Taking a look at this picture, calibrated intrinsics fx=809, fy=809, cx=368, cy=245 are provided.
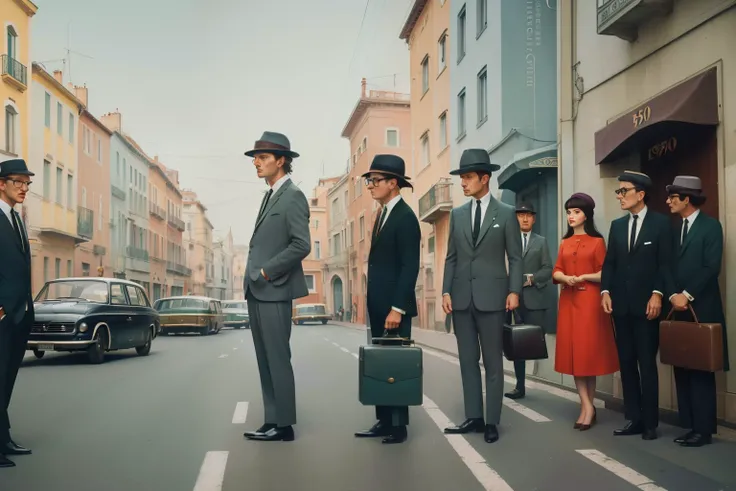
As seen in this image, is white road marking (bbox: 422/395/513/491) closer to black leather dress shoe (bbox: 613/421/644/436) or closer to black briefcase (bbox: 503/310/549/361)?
black briefcase (bbox: 503/310/549/361)

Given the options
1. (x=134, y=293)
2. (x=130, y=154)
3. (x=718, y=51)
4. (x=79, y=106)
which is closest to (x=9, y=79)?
(x=79, y=106)

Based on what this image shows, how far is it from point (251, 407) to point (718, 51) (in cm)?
575

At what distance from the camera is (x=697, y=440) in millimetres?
6145

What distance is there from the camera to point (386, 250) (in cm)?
640

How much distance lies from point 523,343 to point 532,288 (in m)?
2.59

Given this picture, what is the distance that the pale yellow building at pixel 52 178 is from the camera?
3444cm

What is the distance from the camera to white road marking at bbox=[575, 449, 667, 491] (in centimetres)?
487

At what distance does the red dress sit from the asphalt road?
1.85ft

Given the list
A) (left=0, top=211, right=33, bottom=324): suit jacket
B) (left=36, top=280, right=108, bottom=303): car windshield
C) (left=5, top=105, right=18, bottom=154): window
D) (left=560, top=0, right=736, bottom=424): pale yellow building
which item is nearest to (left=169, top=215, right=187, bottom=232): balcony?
(left=5, top=105, right=18, bottom=154): window

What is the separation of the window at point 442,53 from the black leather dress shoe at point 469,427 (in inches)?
935

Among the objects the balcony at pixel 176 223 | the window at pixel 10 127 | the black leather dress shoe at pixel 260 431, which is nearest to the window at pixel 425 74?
the window at pixel 10 127

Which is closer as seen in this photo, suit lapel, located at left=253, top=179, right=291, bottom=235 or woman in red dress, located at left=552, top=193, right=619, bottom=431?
suit lapel, located at left=253, top=179, right=291, bottom=235

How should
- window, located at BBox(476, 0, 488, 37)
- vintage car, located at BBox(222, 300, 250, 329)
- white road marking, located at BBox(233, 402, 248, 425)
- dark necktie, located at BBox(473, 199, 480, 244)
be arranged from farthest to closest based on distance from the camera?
vintage car, located at BBox(222, 300, 250, 329) → window, located at BBox(476, 0, 488, 37) → white road marking, located at BBox(233, 402, 248, 425) → dark necktie, located at BBox(473, 199, 480, 244)

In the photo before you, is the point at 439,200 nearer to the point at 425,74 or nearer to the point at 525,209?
the point at 425,74
